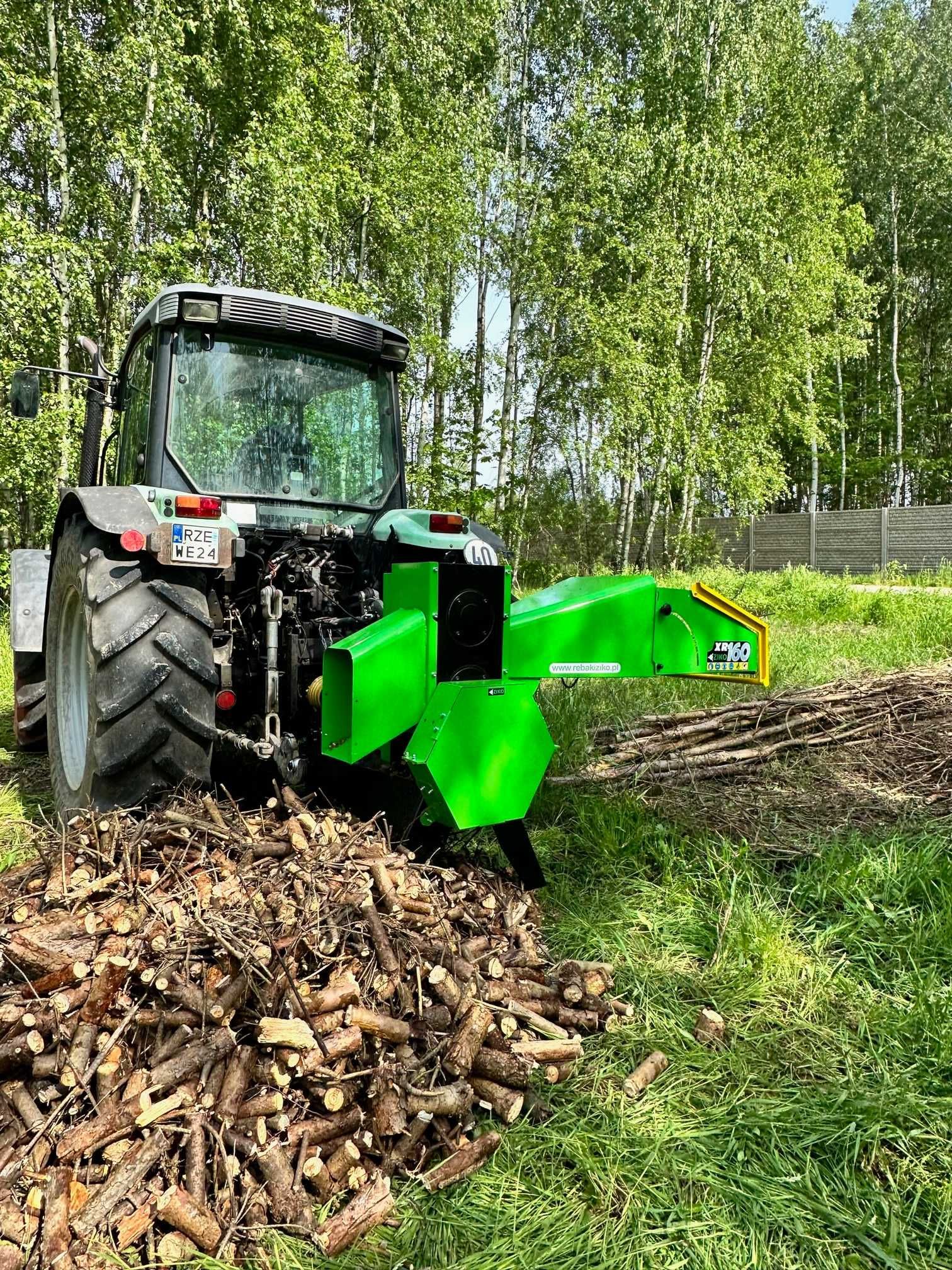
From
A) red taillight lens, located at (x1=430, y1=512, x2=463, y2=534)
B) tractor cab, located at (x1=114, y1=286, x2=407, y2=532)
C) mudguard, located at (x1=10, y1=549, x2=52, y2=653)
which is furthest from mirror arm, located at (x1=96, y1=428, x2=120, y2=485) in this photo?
red taillight lens, located at (x1=430, y1=512, x2=463, y2=534)

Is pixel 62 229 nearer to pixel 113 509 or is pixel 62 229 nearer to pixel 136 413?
pixel 136 413

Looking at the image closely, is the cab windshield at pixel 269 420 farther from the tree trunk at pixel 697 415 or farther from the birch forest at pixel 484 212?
the tree trunk at pixel 697 415

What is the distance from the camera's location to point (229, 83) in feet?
49.8

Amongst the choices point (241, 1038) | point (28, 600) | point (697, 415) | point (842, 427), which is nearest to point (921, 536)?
point (697, 415)

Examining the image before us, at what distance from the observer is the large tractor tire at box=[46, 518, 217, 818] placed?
9.72ft

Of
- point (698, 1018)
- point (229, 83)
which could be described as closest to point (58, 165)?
point (229, 83)

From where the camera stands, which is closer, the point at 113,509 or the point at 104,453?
the point at 113,509

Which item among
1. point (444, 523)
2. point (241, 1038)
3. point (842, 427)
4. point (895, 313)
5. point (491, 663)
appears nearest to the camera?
point (241, 1038)

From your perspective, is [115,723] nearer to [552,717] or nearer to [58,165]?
[552,717]

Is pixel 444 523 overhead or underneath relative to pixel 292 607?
overhead

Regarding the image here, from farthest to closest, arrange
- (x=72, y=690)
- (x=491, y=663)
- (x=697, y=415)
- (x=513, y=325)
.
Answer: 1. (x=697, y=415)
2. (x=513, y=325)
3. (x=72, y=690)
4. (x=491, y=663)

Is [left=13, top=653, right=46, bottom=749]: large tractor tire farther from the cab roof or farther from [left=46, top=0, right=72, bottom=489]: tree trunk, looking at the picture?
[left=46, top=0, right=72, bottom=489]: tree trunk

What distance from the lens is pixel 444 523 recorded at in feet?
12.0

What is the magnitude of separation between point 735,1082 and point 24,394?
3.86 meters
